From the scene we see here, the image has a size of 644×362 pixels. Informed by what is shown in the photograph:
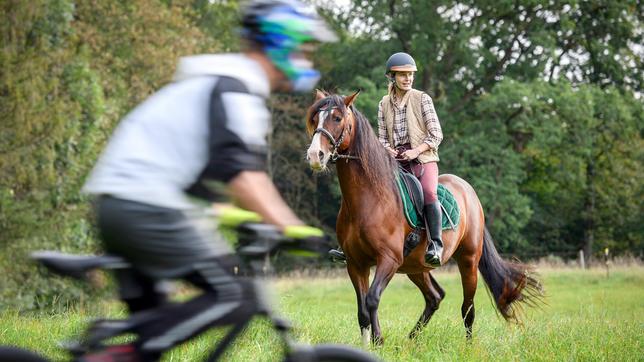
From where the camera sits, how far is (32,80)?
1906 cm

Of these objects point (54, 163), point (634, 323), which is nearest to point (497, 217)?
point (54, 163)

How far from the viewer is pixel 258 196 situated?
326 centimetres

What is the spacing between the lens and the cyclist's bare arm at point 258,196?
3240 mm

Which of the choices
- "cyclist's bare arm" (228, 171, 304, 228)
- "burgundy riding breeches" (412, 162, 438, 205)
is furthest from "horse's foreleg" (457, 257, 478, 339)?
"cyclist's bare arm" (228, 171, 304, 228)

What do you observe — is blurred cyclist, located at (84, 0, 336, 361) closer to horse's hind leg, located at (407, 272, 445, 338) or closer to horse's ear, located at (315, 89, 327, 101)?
horse's ear, located at (315, 89, 327, 101)

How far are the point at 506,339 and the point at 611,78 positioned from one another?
34658 mm

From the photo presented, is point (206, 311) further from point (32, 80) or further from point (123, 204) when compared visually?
point (32, 80)

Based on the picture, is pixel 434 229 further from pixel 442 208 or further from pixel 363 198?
pixel 363 198

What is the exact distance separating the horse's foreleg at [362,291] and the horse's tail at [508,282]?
2.27 meters

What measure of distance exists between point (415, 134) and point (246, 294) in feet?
19.4

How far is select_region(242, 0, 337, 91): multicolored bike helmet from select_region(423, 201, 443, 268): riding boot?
5436 millimetres

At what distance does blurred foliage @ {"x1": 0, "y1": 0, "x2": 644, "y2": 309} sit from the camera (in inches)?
1103

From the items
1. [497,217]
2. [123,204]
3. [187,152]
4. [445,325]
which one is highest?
[187,152]

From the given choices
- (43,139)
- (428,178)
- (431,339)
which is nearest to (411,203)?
(428,178)
